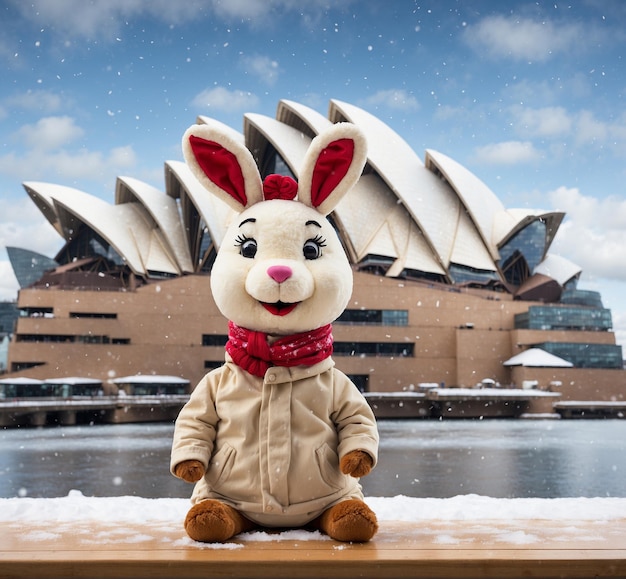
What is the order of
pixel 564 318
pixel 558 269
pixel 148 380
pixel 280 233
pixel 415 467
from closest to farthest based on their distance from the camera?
1. pixel 280 233
2. pixel 415 467
3. pixel 148 380
4. pixel 564 318
5. pixel 558 269

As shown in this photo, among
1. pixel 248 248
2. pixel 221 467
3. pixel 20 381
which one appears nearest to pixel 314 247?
pixel 248 248

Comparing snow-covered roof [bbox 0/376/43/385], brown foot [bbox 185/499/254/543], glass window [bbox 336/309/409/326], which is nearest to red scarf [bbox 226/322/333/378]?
brown foot [bbox 185/499/254/543]

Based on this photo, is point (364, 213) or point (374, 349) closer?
point (374, 349)

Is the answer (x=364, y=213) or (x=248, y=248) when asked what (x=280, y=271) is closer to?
(x=248, y=248)

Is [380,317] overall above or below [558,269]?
below

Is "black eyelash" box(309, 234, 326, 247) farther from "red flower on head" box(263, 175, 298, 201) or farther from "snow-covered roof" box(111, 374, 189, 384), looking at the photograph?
"snow-covered roof" box(111, 374, 189, 384)

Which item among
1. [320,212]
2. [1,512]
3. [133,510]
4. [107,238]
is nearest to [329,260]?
[320,212]

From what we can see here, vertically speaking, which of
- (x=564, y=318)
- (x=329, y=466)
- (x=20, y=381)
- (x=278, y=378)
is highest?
(x=564, y=318)

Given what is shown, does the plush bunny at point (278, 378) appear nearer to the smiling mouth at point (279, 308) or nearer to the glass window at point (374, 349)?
the smiling mouth at point (279, 308)
